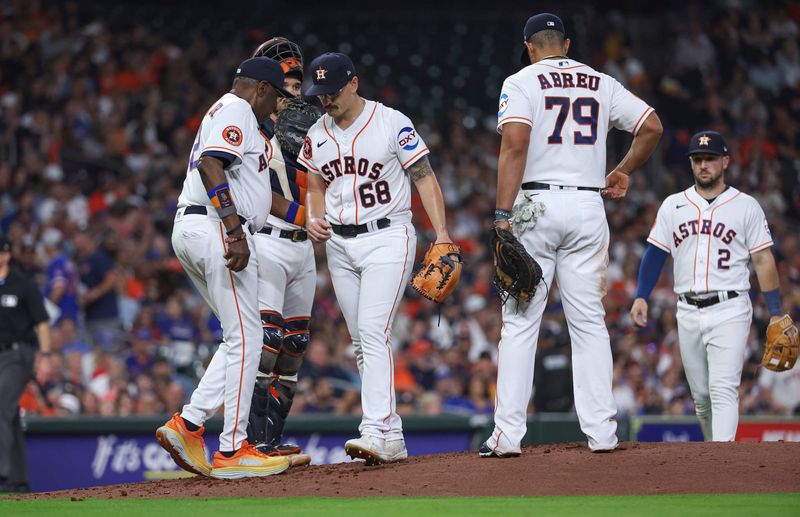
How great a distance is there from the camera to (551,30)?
21.5 ft

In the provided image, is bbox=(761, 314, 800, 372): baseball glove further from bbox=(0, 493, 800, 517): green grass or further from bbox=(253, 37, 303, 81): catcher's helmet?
bbox=(253, 37, 303, 81): catcher's helmet

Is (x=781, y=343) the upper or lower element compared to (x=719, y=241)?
lower

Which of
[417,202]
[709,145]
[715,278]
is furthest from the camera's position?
[417,202]

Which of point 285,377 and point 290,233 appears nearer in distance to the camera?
point 290,233

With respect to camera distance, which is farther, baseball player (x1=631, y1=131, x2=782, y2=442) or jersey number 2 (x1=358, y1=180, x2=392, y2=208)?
baseball player (x1=631, y1=131, x2=782, y2=442)

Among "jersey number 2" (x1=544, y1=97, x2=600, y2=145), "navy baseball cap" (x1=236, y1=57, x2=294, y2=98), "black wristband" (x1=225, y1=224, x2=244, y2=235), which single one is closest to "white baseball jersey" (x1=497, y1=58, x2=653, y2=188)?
"jersey number 2" (x1=544, y1=97, x2=600, y2=145)

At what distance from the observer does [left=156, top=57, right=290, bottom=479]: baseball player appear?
6117 millimetres

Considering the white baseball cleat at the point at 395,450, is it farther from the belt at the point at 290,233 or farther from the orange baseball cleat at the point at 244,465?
the belt at the point at 290,233

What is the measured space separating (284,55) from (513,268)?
2.06 metres

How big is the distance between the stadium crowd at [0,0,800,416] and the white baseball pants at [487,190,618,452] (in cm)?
554

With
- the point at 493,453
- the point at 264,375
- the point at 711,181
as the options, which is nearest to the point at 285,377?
the point at 264,375

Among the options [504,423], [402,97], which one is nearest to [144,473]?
[504,423]

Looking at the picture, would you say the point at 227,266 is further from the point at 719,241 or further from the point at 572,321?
the point at 719,241

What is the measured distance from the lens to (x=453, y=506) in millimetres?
5375
